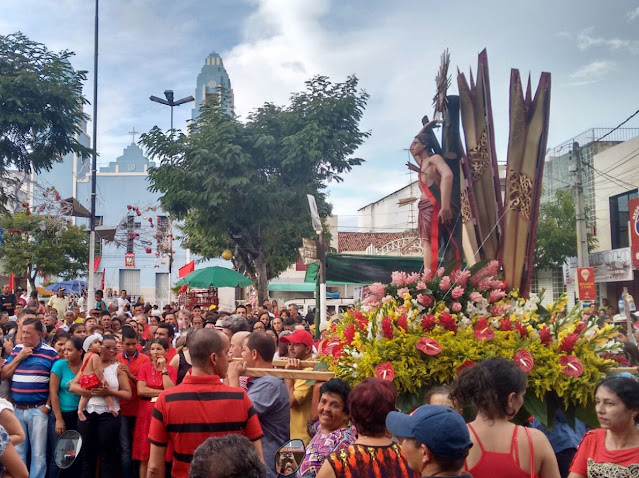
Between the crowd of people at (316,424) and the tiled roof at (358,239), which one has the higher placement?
the tiled roof at (358,239)

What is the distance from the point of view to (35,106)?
13258 millimetres

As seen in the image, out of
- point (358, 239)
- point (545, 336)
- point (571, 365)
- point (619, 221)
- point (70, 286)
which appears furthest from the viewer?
point (358, 239)

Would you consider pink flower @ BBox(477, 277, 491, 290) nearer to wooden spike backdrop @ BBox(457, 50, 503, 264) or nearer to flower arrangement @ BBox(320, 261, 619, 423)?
flower arrangement @ BBox(320, 261, 619, 423)

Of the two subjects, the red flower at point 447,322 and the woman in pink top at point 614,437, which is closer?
the woman in pink top at point 614,437

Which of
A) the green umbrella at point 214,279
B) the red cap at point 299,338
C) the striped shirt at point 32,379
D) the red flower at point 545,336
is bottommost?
the striped shirt at point 32,379

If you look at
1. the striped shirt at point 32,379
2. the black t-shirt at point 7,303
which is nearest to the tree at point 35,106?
the black t-shirt at point 7,303

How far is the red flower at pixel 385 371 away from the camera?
4371 millimetres

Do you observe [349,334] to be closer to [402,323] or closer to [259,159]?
[402,323]

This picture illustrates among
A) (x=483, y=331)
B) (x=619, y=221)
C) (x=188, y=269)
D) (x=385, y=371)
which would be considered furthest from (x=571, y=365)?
(x=619, y=221)

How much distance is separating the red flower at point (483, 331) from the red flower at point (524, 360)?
0.80 feet

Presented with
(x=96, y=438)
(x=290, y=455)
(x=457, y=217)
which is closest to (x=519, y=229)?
(x=457, y=217)

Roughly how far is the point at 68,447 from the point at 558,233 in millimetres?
22183

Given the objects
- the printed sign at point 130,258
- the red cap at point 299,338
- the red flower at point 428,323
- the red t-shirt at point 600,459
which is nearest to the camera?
the red t-shirt at point 600,459

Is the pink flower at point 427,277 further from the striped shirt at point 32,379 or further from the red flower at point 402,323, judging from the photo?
the striped shirt at point 32,379
